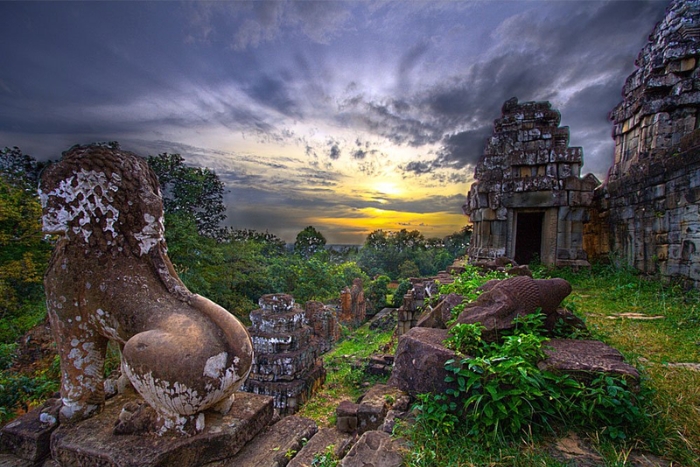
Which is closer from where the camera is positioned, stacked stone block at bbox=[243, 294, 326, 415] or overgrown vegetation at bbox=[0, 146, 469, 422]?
stacked stone block at bbox=[243, 294, 326, 415]

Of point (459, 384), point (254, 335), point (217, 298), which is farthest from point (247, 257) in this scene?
point (459, 384)

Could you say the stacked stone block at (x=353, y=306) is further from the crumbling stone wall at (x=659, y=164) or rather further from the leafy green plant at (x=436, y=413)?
the leafy green plant at (x=436, y=413)

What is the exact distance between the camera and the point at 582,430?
1743 mm

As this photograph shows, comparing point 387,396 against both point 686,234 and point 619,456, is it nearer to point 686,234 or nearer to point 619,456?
point 619,456

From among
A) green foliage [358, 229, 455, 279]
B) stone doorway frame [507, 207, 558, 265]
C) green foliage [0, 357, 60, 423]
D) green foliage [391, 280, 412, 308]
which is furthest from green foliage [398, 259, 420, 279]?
green foliage [0, 357, 60, 423]

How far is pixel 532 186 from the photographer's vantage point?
307 inches

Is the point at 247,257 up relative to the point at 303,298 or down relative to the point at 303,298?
up

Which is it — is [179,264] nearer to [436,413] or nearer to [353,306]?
[353,306]

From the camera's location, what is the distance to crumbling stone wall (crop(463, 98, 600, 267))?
25.1 ft

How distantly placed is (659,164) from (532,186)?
2507mm

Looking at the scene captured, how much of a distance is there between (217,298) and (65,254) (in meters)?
10.8

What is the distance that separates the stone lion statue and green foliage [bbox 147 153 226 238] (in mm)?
10802

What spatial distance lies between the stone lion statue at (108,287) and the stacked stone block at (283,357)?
2.95 meters

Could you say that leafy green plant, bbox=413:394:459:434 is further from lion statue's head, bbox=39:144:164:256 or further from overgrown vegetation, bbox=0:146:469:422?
overgrown vegetation, bbox=0:146:469:422
